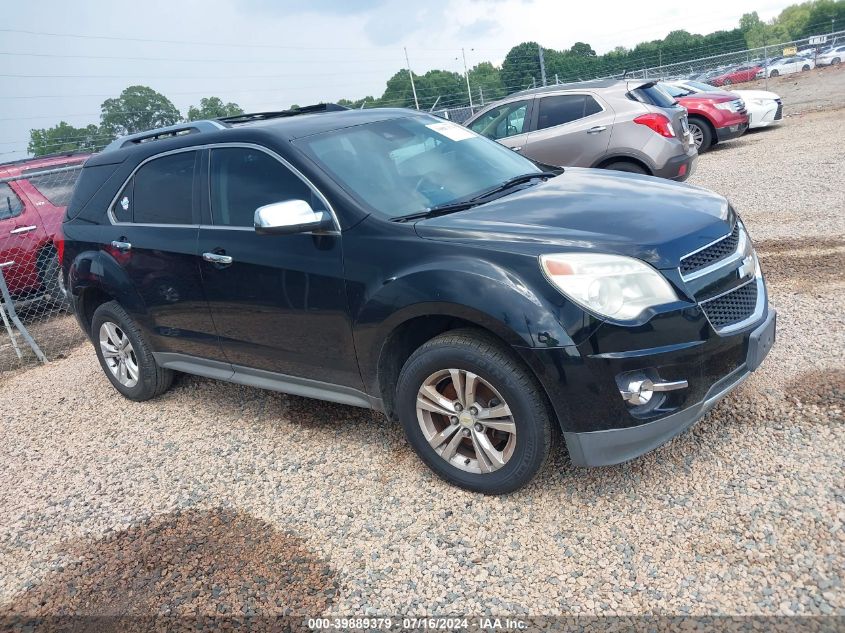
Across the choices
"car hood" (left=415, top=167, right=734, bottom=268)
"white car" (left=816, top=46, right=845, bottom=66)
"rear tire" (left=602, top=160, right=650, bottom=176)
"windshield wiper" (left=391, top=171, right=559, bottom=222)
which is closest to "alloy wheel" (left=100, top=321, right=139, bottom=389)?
"windshield wiper" (left=391, top=171, right=559, bottom=222)

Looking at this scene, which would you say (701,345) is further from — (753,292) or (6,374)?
(6,374)

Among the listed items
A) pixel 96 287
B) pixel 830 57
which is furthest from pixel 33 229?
pixel 830 57

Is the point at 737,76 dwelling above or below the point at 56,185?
below

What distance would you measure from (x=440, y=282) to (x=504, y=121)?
7515 millimetres

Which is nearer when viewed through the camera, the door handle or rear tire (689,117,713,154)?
the door handle

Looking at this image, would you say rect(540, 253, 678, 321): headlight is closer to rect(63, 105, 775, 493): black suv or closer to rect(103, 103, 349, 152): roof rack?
rect(63, 105, 775, 493): black suv

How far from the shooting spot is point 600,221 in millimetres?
3275

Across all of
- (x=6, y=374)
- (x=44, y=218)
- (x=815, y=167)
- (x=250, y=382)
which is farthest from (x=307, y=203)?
(x=815, y=167)

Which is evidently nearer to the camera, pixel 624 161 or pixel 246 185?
pixel 246 185

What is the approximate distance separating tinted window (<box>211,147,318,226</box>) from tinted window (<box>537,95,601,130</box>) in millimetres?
6154

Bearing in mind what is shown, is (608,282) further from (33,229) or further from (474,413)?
(33,229)

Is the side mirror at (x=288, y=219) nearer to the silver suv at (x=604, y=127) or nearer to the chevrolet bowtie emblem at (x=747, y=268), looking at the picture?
the chevrolet bowtie emblem at (x=747, y=268)

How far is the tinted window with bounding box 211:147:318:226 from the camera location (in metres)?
3.88

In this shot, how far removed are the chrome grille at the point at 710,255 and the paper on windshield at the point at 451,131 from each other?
1.80m
